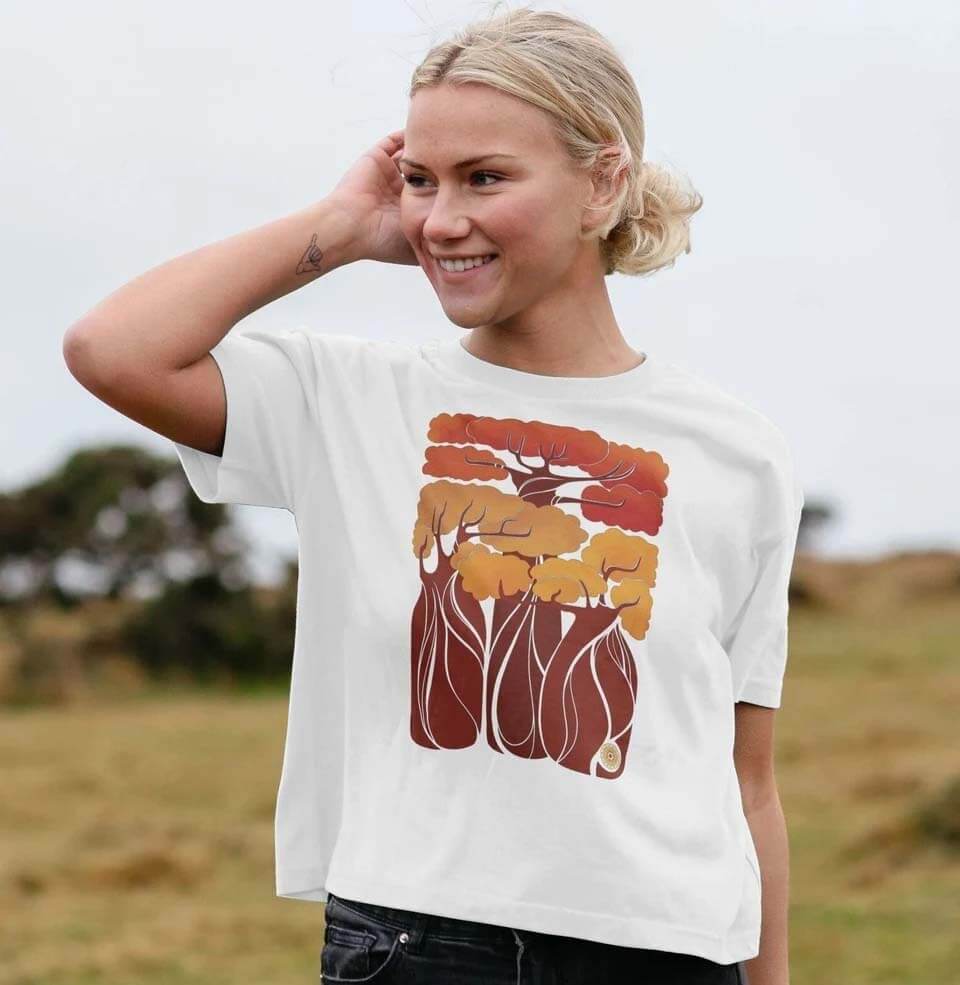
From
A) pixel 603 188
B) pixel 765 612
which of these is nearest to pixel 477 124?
pixel 603 188

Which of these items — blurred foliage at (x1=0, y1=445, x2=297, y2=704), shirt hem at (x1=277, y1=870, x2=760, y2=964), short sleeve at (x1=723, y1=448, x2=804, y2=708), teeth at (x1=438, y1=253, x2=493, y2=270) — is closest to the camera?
shirt hem at (x1=277, y1=870, x2=760, y2=964)

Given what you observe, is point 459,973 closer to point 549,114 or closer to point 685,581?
point 685,581

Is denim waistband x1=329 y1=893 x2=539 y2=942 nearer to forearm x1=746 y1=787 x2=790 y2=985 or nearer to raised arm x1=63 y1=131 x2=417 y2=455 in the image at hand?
forearm x1=746 y1=787 x2=790 y2=985

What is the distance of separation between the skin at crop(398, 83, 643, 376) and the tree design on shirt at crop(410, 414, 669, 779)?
0.43 feet

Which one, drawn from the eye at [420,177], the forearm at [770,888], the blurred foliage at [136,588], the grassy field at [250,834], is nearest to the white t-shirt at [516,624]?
the forearm at [770,888]

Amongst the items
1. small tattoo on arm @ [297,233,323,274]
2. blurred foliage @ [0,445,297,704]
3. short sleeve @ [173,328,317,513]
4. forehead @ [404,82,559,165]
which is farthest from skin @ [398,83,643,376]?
blurred foliage @ [0,445,297,704]

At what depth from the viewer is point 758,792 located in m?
2.44

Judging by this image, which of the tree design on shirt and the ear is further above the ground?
the ear

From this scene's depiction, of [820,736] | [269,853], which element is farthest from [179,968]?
[820,736]

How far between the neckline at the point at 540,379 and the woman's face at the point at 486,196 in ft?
0.23

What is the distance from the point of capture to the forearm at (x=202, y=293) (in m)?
2.14

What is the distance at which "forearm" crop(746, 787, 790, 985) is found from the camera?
2.42m

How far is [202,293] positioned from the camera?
219 cm

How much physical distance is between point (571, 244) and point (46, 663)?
19097mm
